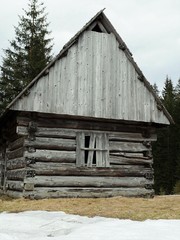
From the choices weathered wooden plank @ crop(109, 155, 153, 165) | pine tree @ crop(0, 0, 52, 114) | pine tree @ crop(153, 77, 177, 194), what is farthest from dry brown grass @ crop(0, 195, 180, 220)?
pine tree @ crop(153, 77, 177, 194)

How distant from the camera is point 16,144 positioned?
51.2ft

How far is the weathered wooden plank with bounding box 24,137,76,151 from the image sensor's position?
46.6 feet

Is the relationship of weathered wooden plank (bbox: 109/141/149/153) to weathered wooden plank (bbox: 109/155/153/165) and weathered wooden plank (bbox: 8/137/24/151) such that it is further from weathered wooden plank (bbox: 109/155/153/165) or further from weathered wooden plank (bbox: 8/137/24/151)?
weathered wooden plank (bbox: 8/137/24/151)

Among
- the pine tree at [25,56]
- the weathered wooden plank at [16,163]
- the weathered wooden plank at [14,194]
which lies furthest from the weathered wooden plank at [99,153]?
the pine tree at [25,56]

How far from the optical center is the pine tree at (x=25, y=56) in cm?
3067

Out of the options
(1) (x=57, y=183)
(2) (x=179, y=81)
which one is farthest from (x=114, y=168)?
(2) (x=179, y=81)

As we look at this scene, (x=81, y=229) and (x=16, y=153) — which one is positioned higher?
(x=16, y=153)

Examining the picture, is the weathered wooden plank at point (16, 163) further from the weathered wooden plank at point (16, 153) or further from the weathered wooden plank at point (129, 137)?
the weathered wooden plank at point (129, 137)

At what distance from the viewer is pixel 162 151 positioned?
41812 millimetres

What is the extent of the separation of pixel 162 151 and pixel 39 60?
18237 millimetres

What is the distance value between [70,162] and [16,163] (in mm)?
2290

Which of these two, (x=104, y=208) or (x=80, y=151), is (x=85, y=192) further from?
(x=104, y=208)

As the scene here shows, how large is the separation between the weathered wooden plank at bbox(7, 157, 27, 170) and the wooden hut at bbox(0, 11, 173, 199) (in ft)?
0.14

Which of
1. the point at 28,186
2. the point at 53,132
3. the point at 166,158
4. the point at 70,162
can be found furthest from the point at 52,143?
the point at 166,158
